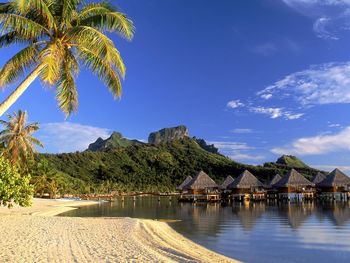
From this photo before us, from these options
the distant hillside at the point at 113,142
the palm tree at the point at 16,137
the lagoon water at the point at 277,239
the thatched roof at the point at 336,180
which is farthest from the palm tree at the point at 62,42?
the distant hillside at the point at 113,142

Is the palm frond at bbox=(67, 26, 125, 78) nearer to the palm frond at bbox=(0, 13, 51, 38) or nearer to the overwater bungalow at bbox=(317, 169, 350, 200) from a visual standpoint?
the palm frond at bbox=(0, 13, 51, 38)

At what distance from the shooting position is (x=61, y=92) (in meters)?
10.9

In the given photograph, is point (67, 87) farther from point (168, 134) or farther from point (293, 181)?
point (168, 134)

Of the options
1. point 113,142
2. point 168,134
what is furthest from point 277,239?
point 168,134

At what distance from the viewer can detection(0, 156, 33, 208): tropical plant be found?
18.8 m

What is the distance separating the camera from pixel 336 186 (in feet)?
149

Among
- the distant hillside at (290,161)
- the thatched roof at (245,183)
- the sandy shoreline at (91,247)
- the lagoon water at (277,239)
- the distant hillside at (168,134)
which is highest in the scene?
the distant hillside at (168,134)

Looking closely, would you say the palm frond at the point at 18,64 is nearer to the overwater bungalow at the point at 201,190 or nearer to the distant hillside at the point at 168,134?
the overwater bungalow at the point at 201,190

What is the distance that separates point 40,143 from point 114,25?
88.0ft

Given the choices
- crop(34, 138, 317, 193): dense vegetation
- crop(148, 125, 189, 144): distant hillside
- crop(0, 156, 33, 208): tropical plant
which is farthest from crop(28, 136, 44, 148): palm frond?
crop(148, 125, 189, 144): distant hillside

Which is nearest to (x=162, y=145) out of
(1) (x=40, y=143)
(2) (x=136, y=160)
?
(2) (x=136, y=160)

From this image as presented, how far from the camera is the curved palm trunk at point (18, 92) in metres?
8.51

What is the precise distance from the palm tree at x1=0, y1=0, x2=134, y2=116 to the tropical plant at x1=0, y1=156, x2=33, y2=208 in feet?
31.7

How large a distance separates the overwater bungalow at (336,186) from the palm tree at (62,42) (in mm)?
40734
